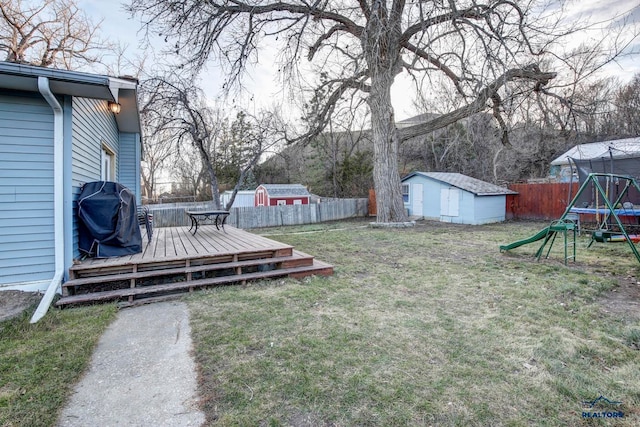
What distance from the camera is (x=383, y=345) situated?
2.71 metres

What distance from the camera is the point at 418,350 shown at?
2.62 meters

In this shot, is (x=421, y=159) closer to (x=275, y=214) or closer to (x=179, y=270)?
(x=275, y=214)

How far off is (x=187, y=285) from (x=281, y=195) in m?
15.1

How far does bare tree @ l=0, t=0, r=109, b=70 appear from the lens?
468 inches

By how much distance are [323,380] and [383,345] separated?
715mm

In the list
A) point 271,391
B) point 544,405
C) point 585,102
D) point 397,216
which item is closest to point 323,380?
point 271,391

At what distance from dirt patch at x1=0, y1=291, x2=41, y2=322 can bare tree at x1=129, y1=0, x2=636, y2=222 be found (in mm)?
5530

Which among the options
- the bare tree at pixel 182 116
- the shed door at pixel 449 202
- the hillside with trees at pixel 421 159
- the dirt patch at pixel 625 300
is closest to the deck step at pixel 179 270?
the dirt patch at pixel 625 300

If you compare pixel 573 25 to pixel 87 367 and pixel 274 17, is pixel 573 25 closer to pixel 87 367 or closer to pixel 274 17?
pixel 274 17

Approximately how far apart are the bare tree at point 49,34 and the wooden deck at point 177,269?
473 inches

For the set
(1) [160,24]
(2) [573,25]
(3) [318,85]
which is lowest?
(2) [573,25]

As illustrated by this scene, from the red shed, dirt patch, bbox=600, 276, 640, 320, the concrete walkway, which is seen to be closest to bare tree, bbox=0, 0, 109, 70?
the red shed

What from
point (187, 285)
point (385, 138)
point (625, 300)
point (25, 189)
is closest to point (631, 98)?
point (385, 138)

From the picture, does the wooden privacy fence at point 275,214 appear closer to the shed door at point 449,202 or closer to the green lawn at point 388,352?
the shed door at point 449,202
